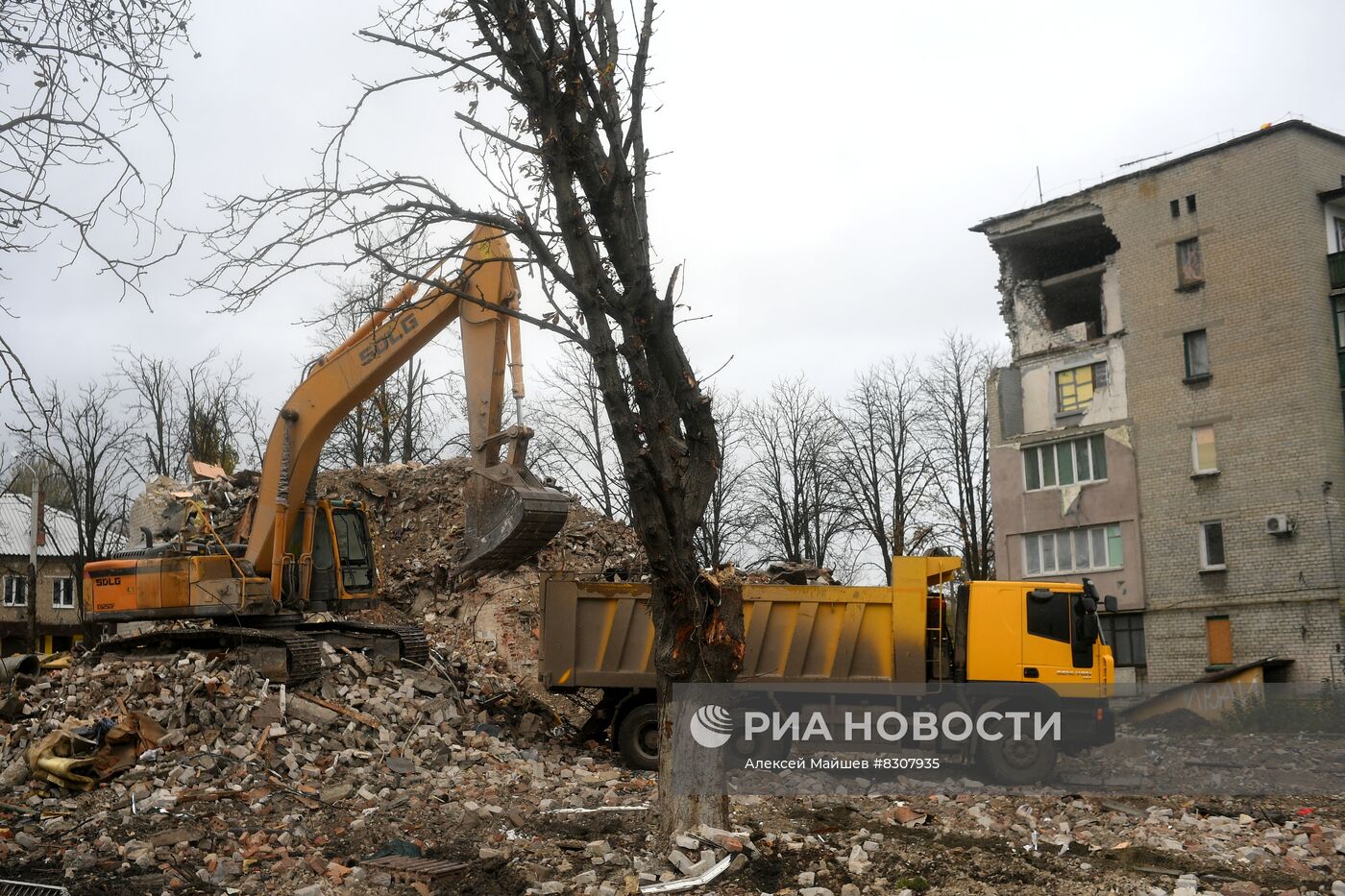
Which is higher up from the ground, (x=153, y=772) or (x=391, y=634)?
(x=391, y=634)

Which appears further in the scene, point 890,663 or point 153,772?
point 890,663

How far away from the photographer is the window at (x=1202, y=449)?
28.4 meters

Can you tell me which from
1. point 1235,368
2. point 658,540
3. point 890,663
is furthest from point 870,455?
point 658,540

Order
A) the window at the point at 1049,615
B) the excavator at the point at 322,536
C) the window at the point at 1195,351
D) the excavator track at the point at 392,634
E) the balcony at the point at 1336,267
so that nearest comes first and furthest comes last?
the excavator at the point at 322,536 → the window at the point at 1049,615 → the excavator track at the point at 392,634 → the balcony at the point at 1336,267 → the window at the point at 1195,351

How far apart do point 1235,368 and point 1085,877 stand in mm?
23309

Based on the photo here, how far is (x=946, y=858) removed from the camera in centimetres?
804

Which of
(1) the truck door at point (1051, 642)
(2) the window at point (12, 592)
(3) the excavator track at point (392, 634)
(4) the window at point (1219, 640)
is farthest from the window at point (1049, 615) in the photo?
(2) the window at point (12, 592)

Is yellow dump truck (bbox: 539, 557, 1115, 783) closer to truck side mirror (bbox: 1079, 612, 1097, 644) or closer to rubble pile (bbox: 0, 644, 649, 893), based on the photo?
truck side mirror (bbox: 1079, 612, 1097, 644)

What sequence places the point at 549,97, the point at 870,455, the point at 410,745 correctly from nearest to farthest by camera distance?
the point at 549,97 < the point at 410,745 < the point at 870,455

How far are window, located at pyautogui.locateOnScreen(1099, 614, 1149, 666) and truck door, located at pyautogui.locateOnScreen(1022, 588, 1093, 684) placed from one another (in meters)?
17.0

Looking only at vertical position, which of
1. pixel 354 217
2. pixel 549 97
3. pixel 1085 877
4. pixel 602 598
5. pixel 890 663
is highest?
pixel 549 97

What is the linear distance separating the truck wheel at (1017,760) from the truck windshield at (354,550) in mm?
8037

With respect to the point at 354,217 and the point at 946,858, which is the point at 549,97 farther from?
the point at 946,858

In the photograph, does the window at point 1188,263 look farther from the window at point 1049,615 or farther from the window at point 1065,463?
the window at point 1049,615
